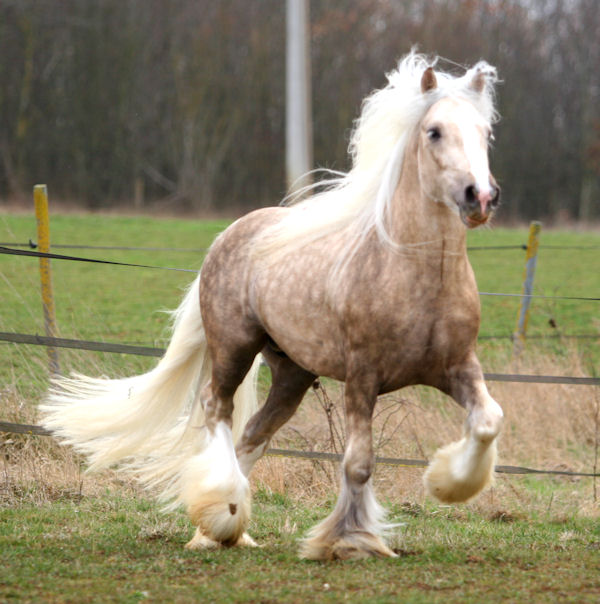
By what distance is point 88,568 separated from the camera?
4109 mm

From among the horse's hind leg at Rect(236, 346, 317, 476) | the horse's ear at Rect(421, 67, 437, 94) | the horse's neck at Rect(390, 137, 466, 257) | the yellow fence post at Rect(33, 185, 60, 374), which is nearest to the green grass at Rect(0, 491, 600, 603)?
the horse's hind leg at Rect(236, 346, 317, 476)

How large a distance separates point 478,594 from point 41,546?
209 cm

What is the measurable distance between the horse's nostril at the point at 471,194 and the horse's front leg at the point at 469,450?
0.74 metres

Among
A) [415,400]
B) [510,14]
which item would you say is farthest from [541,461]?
[510,14]

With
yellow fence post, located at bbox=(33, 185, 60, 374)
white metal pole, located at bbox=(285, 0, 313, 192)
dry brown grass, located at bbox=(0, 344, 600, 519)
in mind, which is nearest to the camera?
dry brown grass, located at bbox=(0, 344, 600, 519)

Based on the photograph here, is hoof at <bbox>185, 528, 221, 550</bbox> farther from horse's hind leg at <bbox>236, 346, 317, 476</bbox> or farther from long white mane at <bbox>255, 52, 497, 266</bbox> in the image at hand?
long white mane at <bbox>255, 52, 497, 266</bbox>

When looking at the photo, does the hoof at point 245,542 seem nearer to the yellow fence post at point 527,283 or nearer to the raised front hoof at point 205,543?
the raised front hoof at point 205,543

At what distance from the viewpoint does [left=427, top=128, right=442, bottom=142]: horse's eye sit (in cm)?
389

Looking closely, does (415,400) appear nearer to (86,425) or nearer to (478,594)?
(86,425)

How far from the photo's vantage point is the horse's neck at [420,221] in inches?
158

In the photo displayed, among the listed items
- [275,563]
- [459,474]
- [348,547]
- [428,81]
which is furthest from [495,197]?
[275,563]

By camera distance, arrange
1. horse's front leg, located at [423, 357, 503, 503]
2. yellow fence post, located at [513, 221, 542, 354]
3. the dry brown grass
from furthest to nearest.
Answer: yellow fence post, located at [513, 221, 542, 354], the dry brown grass, horse's front leg, located at [423, 357, 503, 503]

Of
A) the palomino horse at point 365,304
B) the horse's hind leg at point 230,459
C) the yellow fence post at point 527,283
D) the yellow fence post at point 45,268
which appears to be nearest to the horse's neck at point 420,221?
the palomino horse at point 365,304

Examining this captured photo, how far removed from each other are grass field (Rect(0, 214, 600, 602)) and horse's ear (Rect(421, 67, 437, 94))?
179 centimetres
